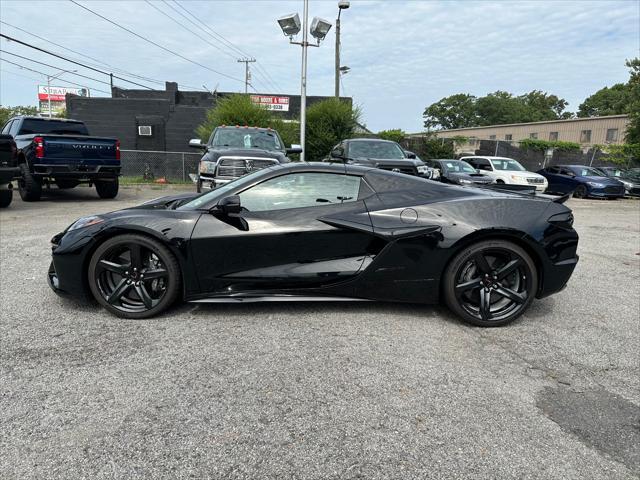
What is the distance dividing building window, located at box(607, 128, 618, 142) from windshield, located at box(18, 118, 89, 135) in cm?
4102

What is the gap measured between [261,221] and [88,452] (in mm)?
1949

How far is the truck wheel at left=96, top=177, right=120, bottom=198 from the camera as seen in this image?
37.2 feet

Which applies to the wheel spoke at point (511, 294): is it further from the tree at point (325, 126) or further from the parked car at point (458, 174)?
the tree at point (325, 126)

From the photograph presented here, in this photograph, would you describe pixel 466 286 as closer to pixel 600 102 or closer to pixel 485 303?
pixel 485 303

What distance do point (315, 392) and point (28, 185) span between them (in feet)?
33.1

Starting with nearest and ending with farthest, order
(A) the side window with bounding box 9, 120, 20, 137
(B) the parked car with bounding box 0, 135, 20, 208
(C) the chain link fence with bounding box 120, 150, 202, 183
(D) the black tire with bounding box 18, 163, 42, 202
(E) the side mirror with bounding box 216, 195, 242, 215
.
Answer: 1. (E) the side mirror with bounding box 216, 195, 242, 215
2. (B) the parked car with bounding box 0, 135, 20, 208
3. (D) the black tire with bounding box 18, 163, 42, 202
4. (A) the side window with bounding box 9, 120, 20, 137
5. (C) the chain link fence with bounding box 120, 150, 202, 183

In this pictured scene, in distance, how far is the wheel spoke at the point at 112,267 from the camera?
11.3ft

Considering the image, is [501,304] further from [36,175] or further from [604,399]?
[36,175]

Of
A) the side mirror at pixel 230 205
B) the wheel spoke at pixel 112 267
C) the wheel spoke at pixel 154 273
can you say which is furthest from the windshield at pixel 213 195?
the wheel spoke at pixel 112 267

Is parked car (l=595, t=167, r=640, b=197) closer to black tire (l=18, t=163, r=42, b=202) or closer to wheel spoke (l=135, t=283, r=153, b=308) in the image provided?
wheel spoke (l=135, t=283, r=153, b=308)

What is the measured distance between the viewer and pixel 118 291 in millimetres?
3463

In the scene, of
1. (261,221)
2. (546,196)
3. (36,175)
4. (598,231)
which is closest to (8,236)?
(36,175)

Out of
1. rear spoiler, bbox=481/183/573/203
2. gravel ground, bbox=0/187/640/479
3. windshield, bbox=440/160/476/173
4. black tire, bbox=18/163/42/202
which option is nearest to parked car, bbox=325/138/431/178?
rear spoiler, bbox=481/183/573/203

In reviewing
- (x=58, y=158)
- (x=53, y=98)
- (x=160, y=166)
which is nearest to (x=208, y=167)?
(x=58, y=158)
